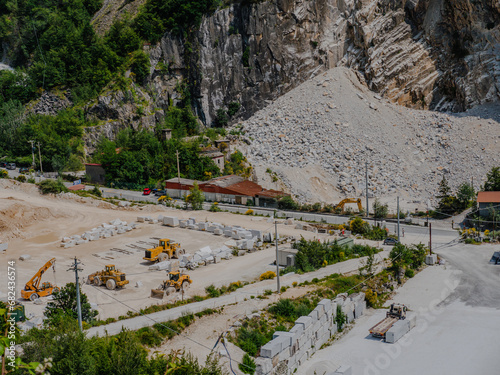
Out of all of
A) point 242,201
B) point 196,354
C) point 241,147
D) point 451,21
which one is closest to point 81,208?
point 242,201

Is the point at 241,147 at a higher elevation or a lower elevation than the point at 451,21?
lower

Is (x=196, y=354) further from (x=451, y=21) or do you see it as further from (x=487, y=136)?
(x=451, y=21)

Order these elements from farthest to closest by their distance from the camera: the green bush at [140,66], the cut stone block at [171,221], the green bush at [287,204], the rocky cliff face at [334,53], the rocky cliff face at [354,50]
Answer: the green bush at [140,66], the rocky cliff face at [334,53], the rocky cliff face at [354,50], the green bush at [287,204], the cut stone block at [171,221]

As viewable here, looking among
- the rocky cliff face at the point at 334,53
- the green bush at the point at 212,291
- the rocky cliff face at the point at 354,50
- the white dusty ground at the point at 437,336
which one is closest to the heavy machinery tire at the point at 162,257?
the green bush at the point at 212,291

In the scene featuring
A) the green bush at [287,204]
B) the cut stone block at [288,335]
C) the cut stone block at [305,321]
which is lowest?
the cut stone block at [288,335]

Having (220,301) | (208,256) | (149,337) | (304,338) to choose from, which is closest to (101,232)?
(208,256)

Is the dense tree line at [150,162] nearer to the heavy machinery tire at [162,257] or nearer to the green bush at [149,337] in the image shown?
the heavy machinery tire at [162,257]

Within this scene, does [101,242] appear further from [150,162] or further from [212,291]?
[150,162]

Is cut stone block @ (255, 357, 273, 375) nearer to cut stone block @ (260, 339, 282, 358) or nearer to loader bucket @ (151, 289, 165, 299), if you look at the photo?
cut stone block @ (260, 339, 282, 358)
